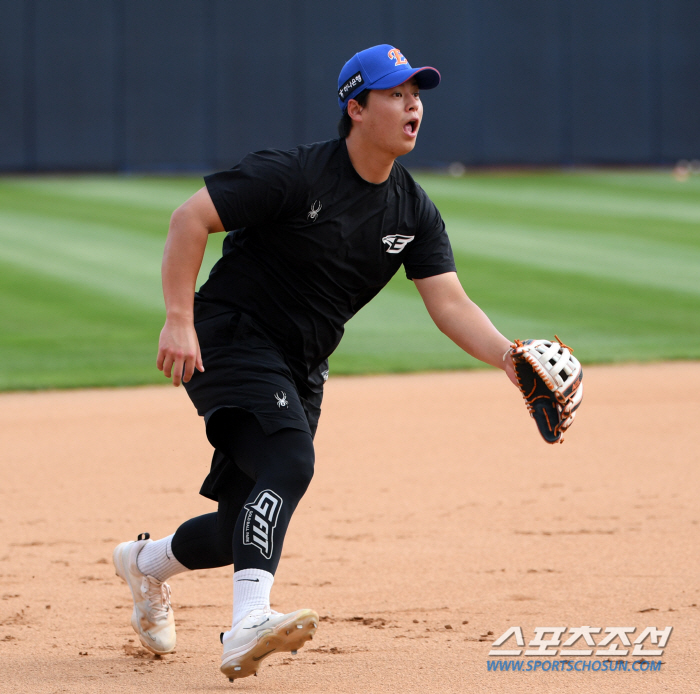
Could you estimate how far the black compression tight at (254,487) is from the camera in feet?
10.3

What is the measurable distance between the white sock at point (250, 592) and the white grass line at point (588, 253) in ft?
32.2

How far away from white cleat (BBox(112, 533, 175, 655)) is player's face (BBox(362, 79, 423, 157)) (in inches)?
61.7

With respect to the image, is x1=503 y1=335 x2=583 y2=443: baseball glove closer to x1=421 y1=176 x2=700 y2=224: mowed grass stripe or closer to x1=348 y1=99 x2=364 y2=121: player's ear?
x1=348 y1=99 x2=364 y2=121: player's ear

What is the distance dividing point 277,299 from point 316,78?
20119 millimetres

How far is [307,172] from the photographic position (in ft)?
11.1

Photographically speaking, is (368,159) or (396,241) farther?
(396,241)

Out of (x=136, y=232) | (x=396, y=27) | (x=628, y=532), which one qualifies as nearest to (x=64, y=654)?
(x=628, y=532)

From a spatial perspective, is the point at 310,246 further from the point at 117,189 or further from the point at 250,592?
the point at 117,189

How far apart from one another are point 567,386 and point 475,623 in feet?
3.49

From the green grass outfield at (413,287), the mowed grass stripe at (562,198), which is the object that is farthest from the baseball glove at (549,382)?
the mowed grass stripe at (562,198)

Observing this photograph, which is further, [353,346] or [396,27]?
[396,27]

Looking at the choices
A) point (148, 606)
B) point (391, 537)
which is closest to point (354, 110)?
point (148, 606)

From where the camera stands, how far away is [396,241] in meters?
3.56

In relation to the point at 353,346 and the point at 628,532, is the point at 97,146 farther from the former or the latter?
the point at 628,532
